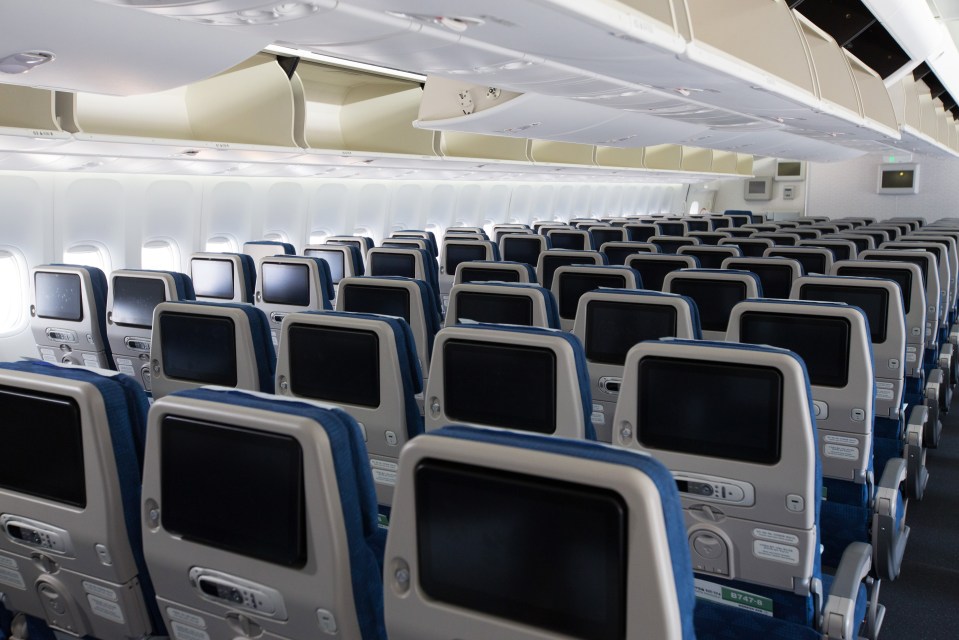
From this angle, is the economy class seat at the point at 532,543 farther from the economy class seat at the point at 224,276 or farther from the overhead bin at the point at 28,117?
the economy class seat at the point at 224,276

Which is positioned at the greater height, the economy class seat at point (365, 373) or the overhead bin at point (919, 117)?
the overhead bin at point (919, 117)

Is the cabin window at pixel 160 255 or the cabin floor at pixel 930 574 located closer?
the cabin floor at pixel 930 574

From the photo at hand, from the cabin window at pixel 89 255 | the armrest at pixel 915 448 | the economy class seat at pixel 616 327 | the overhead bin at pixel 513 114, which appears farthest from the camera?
the cabin window at pixel 89 255

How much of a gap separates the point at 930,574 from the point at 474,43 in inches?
143

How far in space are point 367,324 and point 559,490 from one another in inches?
76.5

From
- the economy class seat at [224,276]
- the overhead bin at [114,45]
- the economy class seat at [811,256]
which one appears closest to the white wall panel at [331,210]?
the economy class seat at [224,276]

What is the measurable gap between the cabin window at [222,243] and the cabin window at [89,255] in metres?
1.60

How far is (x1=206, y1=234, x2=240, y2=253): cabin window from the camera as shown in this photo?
1052 centimetres

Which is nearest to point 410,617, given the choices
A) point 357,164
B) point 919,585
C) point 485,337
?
point 485,337

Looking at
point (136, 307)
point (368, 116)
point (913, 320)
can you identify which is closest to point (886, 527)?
point (913, 320)

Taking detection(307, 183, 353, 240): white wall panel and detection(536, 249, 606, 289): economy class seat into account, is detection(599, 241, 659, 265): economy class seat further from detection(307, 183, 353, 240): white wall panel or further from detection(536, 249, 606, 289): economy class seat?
detection(307, 183, 353, 240): white wall panel

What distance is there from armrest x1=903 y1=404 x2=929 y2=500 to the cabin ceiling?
2163 millimetres

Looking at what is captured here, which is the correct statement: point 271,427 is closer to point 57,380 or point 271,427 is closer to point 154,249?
point 57,380

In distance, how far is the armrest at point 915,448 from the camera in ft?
15.1
